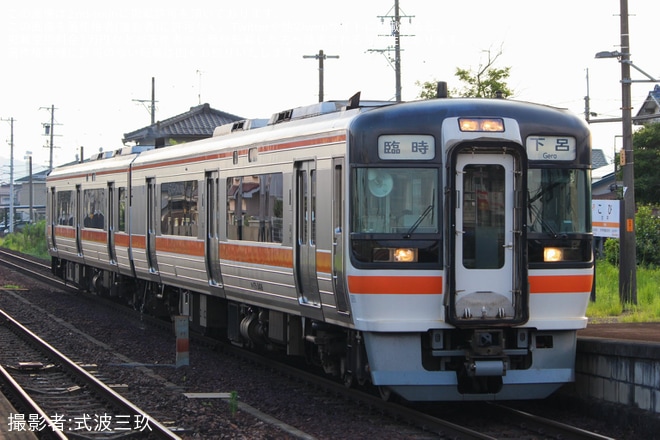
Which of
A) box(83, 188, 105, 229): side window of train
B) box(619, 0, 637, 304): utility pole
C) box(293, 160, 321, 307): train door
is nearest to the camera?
box(293, 160, 321, 307): train door

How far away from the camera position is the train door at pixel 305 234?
33.9 feet

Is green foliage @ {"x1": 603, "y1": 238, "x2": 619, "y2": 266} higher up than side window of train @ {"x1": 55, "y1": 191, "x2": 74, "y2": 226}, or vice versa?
side window of train @ {"x1": 55, "y1": 191, "x2": 74, "y2": 226}

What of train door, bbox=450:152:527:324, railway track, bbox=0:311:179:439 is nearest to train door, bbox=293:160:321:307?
train door, bbox=450:152:527:324

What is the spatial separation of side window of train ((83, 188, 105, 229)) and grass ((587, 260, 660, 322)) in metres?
9.05

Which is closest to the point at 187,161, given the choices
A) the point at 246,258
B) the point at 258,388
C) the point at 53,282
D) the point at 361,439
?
the point at 246,258

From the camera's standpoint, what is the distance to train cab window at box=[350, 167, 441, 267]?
30.0ft

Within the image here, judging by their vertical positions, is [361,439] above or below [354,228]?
below

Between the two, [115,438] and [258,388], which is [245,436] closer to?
[115,438]

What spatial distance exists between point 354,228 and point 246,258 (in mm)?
3414

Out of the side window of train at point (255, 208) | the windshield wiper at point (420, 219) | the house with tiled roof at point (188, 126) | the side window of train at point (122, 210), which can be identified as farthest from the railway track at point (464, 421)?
the house with tiled roof at point (188, 126)

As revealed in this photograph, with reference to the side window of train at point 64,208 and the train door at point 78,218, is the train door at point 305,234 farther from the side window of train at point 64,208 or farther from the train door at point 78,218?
the side window of train at point 64,208

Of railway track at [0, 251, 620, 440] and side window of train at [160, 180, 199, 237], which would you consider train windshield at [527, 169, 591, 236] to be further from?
side window of train at [160, 180, 199, 237]

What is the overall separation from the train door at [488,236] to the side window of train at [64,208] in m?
15.1

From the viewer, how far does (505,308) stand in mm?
9094
